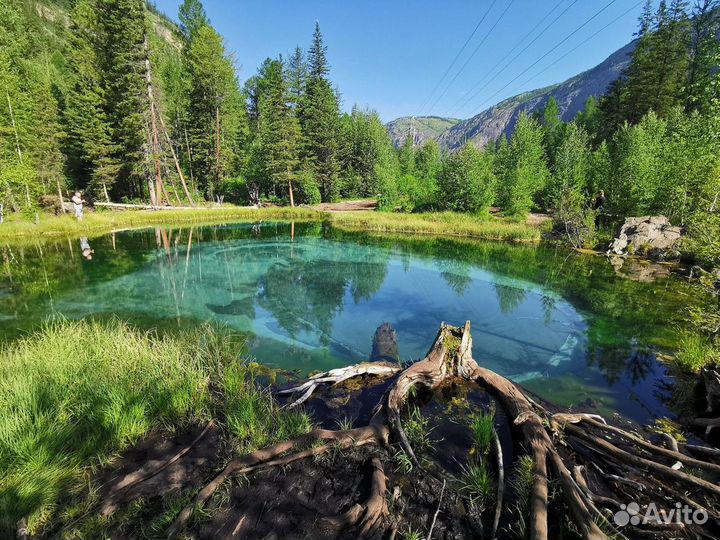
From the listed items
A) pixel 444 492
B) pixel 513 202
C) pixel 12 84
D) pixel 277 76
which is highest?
pixel 277 76

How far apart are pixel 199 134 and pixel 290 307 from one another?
114ft

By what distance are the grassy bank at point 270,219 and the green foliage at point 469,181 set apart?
6.35 feet

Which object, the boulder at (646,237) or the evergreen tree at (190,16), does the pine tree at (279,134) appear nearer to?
the evergreen tree at (190,16)

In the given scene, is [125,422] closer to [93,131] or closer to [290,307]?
[290,307]

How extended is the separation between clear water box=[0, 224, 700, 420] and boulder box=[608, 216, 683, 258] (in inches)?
95.8

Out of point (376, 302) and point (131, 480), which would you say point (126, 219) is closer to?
point (376, 302)

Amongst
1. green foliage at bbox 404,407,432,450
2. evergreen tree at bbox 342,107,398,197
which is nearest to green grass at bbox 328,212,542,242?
evergreen tree at bbox 342,107,398,197

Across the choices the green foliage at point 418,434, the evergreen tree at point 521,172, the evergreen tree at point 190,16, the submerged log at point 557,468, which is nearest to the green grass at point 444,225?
the evergreen tree at point 521,172

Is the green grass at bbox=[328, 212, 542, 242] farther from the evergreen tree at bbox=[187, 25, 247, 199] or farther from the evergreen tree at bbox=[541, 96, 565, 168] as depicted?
the evergreen tree at bbox=[541, 96, 565, 168]

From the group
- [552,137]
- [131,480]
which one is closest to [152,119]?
[131,480]

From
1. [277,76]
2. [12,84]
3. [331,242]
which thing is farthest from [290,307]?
[277,76]

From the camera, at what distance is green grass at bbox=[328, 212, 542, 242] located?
24094 mm

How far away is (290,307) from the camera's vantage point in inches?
424

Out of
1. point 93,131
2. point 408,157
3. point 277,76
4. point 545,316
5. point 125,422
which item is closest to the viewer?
point 125,422
